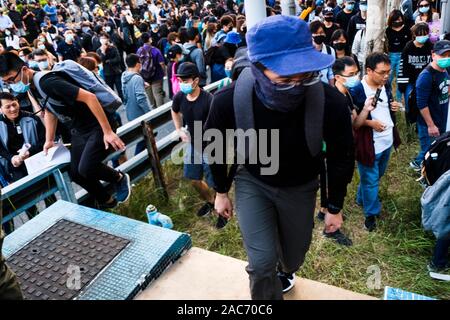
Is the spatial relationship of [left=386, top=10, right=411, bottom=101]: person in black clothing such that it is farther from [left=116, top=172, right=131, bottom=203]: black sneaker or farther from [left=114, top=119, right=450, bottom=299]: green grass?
[left=116, top=172, right=131, bottom=203]: black sneaker

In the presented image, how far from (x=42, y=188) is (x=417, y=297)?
309cm

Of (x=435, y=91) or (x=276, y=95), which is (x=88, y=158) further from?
(x=435, y=91)

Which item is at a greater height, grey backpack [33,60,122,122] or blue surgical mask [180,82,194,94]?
grey backpack [33,60,122,122]

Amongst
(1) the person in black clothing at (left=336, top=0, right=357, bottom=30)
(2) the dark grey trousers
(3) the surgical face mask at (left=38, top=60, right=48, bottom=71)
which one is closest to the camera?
(2) the dark grey trousers

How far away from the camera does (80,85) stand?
3.74 meters

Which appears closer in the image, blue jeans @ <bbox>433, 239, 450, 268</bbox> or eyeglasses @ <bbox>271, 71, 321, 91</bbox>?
eyeglasses @ <bbox>271, 71, 321, 91</bbox>

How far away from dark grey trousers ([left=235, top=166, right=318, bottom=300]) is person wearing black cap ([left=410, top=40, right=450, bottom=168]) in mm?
2617

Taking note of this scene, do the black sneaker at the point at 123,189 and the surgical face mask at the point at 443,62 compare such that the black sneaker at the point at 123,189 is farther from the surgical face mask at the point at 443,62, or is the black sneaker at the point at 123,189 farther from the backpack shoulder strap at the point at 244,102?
the surgical face mask at the point at 443,62

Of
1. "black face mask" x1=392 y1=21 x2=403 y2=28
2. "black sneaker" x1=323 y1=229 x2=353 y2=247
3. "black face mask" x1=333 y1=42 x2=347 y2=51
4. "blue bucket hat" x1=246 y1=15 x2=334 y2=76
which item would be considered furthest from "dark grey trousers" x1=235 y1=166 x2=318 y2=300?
"black face mask" x1=392 y1=21 x2=403 y2=28

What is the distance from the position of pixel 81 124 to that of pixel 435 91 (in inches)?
151

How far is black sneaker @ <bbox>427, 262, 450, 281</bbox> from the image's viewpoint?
3310mm

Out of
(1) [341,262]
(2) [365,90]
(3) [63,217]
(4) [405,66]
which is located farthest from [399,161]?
(3) [63,217]

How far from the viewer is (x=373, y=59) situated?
3.71 m

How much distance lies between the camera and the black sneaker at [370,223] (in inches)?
159
